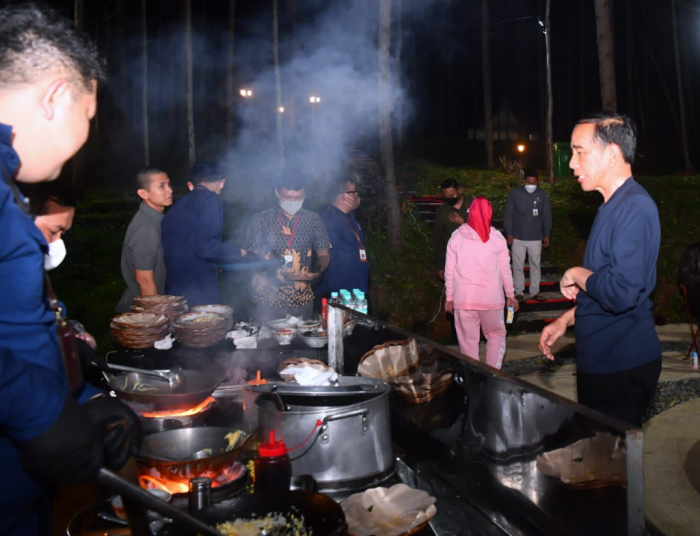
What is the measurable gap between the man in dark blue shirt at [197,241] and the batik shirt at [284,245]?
484 mm

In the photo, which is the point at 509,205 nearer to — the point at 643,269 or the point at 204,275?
the point at 204,275

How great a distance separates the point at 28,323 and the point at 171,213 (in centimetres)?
395

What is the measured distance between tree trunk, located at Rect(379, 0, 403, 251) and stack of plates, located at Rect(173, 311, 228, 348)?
7.58m

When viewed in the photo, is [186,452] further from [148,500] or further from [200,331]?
[200,331]

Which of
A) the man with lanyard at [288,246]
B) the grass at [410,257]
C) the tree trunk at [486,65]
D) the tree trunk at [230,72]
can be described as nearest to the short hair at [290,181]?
the man with lanyard at [288,246]

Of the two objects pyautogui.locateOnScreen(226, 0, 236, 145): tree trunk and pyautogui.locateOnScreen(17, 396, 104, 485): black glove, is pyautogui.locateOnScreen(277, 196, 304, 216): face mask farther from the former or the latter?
pyautogui.locateOnScreen(226, 0, 236, 145): tree trunk

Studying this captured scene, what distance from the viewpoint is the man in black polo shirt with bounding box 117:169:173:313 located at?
480 centimetres

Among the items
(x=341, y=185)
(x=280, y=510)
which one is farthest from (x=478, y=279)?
(x=280, y=510)

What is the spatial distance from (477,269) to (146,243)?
3.51 meters

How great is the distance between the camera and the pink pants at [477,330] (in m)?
6.32

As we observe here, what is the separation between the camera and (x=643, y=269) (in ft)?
8.29

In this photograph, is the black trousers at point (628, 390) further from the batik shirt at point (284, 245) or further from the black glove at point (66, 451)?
the batik shirt at point (284, 245)

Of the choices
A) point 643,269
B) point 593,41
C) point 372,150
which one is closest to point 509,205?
point 643,269

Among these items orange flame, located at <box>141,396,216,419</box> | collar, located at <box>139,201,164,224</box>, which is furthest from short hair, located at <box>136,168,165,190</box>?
orange flame, located at <box>141,396,216,419</box>
